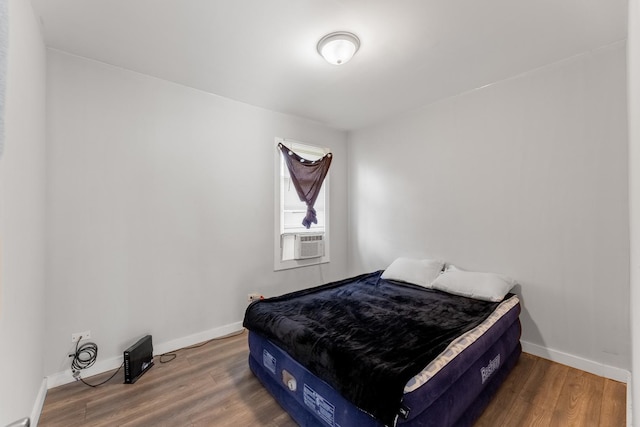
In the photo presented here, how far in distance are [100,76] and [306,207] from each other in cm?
247

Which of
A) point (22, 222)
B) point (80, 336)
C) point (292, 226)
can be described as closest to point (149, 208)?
point (22, 222)

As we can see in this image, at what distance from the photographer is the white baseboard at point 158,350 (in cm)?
209

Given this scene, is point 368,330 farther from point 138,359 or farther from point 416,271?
point 138,359

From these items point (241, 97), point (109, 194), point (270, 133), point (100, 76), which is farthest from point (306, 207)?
point (100, 76)

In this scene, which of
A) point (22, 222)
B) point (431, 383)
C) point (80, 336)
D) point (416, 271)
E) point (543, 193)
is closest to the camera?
point (431, 383)

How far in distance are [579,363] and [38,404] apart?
404cm

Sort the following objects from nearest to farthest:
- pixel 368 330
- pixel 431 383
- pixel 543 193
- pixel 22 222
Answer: pixel 431 383 < pixel 22 222 < pixel 368 330 < pixel 543 193

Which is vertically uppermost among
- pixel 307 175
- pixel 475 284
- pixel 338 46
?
pixel 338 46

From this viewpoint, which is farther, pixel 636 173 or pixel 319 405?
pixel 319 405

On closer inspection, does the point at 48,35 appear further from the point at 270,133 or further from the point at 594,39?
the point at 594,39

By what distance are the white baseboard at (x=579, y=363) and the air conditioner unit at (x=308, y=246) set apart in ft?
7.86

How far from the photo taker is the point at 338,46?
2.02 metres

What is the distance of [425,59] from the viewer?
229 cm

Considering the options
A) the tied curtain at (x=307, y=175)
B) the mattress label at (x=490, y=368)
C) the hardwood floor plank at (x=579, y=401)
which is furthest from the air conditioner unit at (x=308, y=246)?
the hardwood floor plank at (x=579, y=401)
